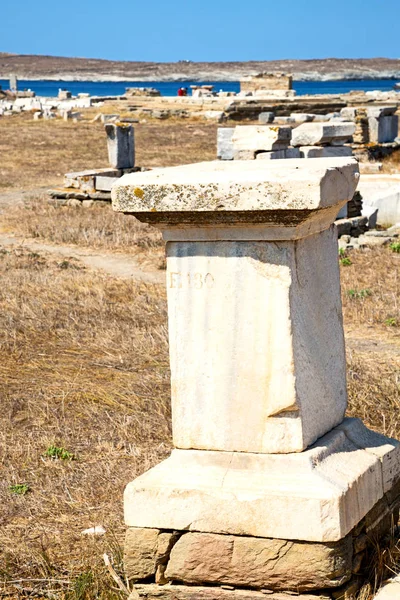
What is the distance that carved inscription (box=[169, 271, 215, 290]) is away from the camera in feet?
10.9

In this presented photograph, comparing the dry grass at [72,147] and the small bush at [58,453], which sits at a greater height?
the dry grass at [72,147]

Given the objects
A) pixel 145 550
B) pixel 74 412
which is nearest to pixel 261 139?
pixel 74 412

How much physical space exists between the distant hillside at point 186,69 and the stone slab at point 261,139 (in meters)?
148

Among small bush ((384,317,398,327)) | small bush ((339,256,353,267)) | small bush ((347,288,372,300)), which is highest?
small bush ((339,256,353,267))

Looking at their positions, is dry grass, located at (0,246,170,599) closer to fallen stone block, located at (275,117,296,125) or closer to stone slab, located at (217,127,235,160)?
stone slab, located at (217,127,235,160)

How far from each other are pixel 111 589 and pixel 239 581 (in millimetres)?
549

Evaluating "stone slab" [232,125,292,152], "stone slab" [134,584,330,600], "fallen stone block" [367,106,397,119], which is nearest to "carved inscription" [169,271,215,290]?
"stone slab" [134,584,330,600]

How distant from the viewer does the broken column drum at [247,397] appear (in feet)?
10.4

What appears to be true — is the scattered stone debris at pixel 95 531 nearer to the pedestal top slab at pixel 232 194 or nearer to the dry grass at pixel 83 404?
the dry grass at pixel 83 404

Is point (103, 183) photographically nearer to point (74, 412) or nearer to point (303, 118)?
point (74, 412)

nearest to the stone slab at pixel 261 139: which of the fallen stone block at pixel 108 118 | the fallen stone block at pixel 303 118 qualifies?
the fallen stone block at pixel 303 118

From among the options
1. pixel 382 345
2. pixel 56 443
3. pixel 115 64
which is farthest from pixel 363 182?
pixel 115 64

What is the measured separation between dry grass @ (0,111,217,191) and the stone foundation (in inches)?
618

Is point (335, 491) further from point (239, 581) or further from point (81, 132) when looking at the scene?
point (81, 132)
